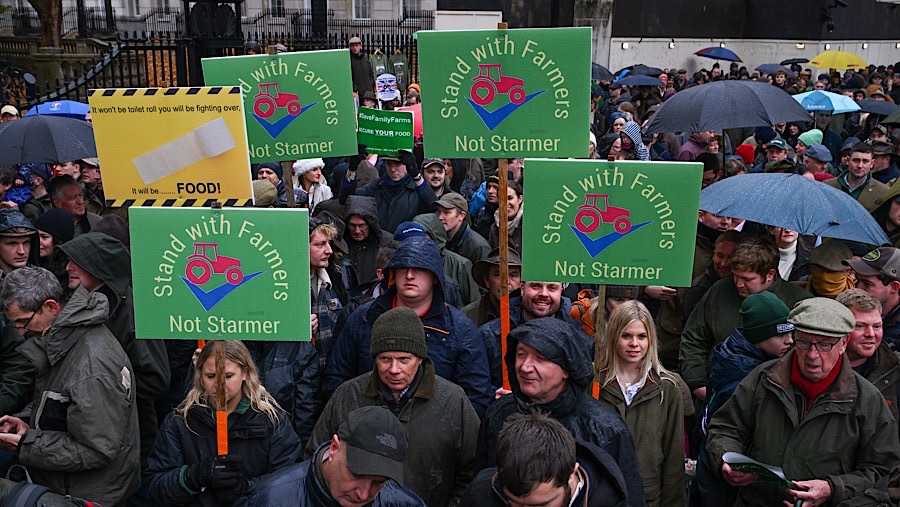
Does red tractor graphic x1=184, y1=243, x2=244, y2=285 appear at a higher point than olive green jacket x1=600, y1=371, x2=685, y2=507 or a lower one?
higher

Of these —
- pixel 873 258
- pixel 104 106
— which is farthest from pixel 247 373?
pixel 873 258

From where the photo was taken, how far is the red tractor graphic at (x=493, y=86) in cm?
486

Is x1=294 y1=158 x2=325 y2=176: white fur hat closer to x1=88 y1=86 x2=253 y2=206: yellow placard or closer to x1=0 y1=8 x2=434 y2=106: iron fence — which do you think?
x1=0 y1=8 x2=434 y2=106: iron fence

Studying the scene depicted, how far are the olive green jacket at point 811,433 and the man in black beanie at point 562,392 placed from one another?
732mm

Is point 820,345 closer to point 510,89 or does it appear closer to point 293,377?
point 510,89

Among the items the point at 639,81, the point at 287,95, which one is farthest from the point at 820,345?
the point at 639,81

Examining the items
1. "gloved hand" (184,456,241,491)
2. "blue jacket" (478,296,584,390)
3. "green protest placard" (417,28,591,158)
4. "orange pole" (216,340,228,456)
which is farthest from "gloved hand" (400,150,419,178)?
"gloved hand" (184,456,241,491)

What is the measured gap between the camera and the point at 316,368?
5.15 meters

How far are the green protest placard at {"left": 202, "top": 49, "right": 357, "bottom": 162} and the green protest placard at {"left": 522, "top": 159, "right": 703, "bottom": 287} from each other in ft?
6.00

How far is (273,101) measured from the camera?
5.88m

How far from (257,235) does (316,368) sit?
1.33m

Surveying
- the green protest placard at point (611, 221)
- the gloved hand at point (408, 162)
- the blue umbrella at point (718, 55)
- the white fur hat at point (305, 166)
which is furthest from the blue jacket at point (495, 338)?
the blue umbrella at point (718, 55)

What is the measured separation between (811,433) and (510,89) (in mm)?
2222

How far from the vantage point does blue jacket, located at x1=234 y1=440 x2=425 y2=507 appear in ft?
10.6
